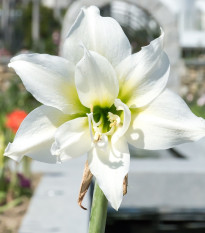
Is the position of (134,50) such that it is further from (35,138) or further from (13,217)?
(35,138)

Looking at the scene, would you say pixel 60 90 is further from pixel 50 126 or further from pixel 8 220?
pixel 8 220

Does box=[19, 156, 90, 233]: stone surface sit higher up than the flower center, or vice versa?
the flower center

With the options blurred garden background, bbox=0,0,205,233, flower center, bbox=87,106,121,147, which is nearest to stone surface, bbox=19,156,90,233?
blurred garden background, bbox=0,0,205,233

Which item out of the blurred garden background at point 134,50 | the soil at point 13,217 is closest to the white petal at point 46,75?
the blurred garden background at point 134,50

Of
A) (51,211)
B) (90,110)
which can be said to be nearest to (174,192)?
(51,211)

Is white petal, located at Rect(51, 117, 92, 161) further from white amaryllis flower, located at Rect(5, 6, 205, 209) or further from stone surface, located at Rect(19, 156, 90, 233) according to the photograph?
stone surface, located at Rect(19, 156, 90, 233)

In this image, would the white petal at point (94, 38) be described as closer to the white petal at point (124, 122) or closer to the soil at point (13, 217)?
the white petal at point (124, 122)
